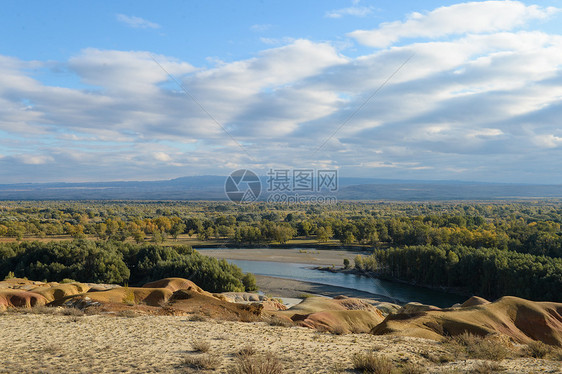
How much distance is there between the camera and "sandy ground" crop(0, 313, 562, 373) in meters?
11.3

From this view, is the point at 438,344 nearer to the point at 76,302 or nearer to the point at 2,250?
the point at 76,302

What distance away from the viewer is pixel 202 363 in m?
11.0

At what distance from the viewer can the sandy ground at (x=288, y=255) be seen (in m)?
74.7

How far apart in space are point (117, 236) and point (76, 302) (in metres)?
78.8

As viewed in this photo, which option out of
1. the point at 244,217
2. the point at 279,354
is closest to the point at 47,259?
the point at 279,354

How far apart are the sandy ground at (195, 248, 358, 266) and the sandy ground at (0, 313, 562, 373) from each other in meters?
55.7

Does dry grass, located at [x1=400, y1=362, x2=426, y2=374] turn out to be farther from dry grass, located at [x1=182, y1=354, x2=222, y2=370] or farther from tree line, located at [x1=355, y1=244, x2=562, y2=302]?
tree line, located at [x1=355, y1=244, x2=562, y2=302]

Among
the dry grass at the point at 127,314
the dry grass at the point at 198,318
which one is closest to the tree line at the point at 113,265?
the dry grass at the point at 127,314

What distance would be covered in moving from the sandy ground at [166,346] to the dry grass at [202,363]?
143mm

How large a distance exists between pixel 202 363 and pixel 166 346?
9.77ft

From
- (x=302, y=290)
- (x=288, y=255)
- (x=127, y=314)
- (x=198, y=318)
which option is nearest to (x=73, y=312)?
(x=127, y=314)

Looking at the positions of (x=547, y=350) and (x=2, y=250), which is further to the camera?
(x=2, y=250)

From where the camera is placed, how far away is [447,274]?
178 ft

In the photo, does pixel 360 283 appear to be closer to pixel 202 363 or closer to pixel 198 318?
pixel 198 318
